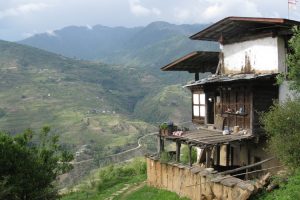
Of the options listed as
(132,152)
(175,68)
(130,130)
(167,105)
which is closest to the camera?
(175,68)

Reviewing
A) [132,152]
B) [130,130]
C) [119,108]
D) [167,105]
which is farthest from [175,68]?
[119,108]

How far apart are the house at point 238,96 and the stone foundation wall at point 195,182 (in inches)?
3.6

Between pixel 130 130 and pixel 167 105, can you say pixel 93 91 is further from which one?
pixel 130 130

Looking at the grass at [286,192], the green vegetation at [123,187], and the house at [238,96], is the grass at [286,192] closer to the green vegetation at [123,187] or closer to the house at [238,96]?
the house at [238,96]

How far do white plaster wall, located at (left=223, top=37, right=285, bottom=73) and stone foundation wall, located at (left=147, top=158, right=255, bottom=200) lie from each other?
684cm

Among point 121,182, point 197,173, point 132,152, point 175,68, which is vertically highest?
point 175,68

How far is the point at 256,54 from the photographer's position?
76.5ft

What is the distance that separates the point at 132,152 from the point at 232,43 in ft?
277

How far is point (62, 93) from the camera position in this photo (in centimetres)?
17212

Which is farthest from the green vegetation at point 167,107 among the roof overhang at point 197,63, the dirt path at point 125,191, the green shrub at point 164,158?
the green shrub at point 164,158

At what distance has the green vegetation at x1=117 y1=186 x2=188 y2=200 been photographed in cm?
2323

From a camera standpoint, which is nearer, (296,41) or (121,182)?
(296,41)

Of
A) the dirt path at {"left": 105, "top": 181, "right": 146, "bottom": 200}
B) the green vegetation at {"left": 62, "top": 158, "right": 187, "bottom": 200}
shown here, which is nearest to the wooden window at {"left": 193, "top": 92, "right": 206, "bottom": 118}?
the green vegetation at {"left": 62, "top": 158, "right": 187, "bottom": 200}

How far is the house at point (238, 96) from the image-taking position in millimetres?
21734
